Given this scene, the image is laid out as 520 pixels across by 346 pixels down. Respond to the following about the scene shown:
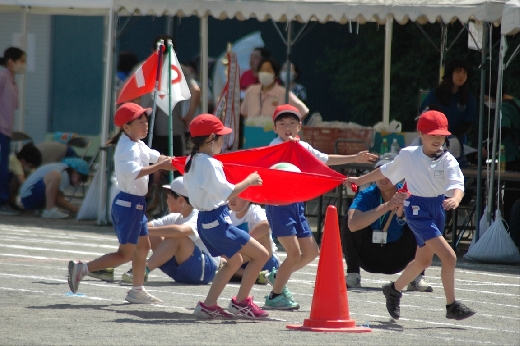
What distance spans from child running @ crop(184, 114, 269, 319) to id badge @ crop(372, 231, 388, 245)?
8.38ft

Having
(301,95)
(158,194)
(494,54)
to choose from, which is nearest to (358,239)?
(158,194)

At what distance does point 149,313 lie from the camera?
8.95 meters

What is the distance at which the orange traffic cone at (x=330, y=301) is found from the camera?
827 centimetres

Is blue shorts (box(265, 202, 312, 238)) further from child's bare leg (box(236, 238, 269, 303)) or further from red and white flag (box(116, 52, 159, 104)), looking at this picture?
red and white flag (box(116, 52, 159, 104))

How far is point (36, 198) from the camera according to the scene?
57.1ft

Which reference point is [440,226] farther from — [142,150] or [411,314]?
[142,150]

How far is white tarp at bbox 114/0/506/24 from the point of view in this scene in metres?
13.6

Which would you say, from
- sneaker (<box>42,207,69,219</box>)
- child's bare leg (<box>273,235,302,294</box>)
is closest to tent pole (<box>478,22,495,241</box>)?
child's bare leg (<box>273,235,302,294</box>)

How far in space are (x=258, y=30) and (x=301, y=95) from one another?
8.05 metres

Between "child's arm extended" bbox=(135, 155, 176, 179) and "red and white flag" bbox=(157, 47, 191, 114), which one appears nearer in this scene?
"child's arm extended" bbox=(135, 155, 176, 179)

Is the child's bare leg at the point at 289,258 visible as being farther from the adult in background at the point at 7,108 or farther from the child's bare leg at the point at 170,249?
the adult in background at the point at 7,108

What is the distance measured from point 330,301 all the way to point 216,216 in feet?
3.67

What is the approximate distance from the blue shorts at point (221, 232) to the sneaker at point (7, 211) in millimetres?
9599

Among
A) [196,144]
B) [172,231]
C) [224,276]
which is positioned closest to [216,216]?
[224,276]
